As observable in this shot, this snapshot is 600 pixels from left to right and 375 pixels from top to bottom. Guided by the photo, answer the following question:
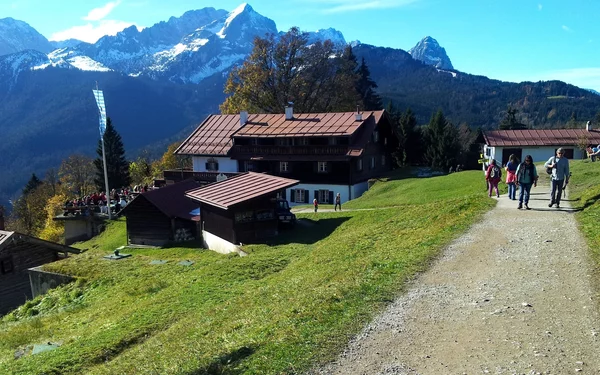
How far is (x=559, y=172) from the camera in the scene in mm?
17469

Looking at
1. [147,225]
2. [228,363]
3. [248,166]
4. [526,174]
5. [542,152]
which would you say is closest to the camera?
[228,363]

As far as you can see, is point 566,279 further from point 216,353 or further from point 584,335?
point 216,353

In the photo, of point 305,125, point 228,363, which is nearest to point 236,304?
point 228,363

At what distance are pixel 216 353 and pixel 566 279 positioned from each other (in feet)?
27.3

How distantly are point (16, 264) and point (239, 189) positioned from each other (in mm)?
13790

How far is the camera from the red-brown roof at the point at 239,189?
86.9 feet

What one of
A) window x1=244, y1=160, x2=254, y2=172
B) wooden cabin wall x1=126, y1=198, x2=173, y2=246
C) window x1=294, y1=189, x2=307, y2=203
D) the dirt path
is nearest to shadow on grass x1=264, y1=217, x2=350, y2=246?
wooden cabin wall x1=126, y1=198, x2=173, y2=246

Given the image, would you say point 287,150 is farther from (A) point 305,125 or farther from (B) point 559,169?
(B) point 559,169

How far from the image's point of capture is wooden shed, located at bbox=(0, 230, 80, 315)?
26375 millimetres

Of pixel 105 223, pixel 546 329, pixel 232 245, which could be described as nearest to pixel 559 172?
pixel 546 329

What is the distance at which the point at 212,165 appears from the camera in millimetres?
52500

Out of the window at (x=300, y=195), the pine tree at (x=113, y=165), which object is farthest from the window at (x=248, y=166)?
the pine tree at (x=113, y=165)

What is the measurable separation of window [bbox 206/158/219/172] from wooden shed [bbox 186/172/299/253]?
75.0 feet

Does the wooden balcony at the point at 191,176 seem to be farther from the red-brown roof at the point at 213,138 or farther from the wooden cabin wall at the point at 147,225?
the wooden cabin wall at the point at 147,225
